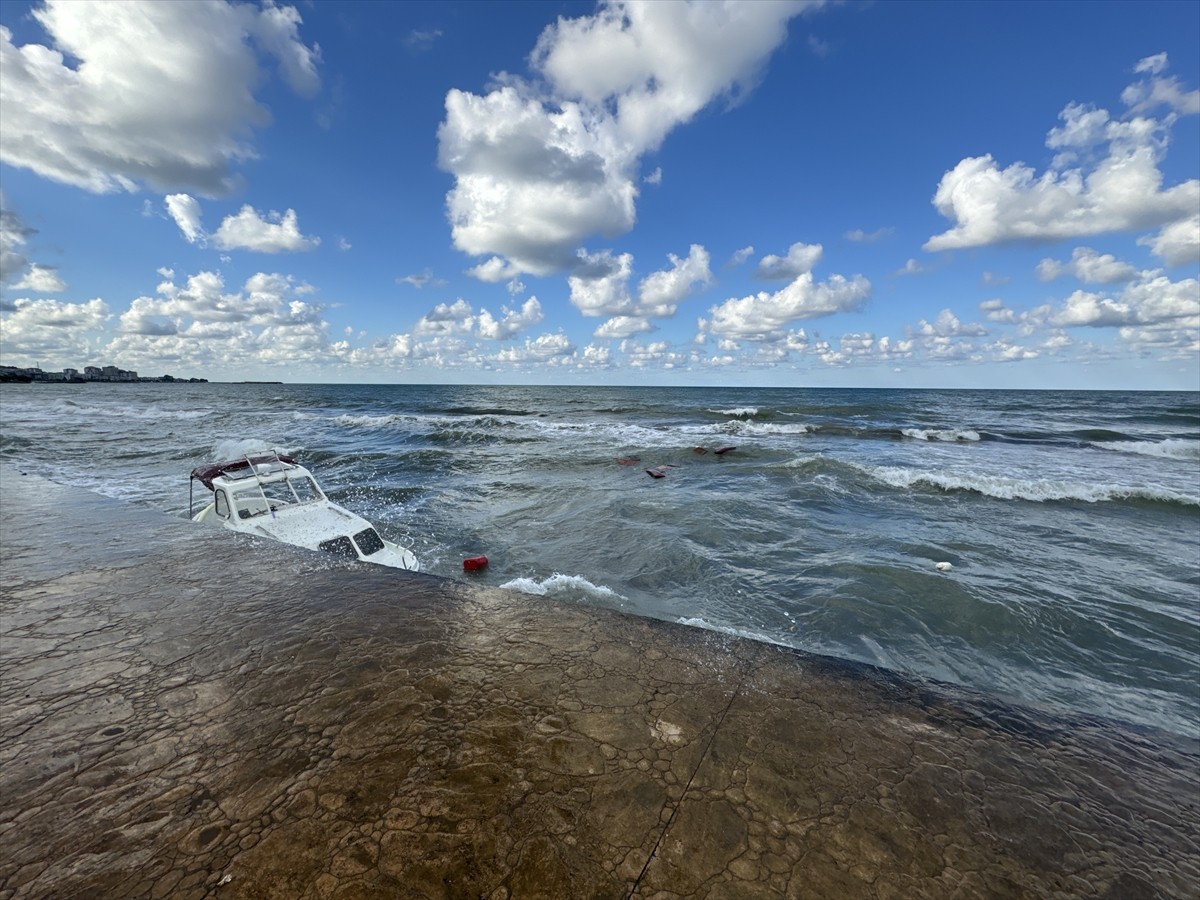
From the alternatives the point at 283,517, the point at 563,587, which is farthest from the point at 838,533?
the point at 283,517

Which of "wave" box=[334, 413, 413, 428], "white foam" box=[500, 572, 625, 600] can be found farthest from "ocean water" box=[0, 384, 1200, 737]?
"wave" box=[334, 413, 413, 428]

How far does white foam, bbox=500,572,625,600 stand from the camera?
7.95 meters

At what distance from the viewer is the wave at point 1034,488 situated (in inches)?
573

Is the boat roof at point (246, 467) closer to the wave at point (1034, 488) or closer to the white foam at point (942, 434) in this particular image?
the wave at point (1034, 488)

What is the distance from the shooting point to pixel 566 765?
2.42m

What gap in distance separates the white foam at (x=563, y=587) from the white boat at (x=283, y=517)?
86.9 inches

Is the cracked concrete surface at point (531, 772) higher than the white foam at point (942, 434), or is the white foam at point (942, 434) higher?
the cracked concrete surface at point (531, 772)

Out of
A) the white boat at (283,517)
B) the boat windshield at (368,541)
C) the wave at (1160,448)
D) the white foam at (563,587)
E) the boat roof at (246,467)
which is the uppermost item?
the boat roof at (246,467)

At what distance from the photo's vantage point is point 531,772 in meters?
2.36

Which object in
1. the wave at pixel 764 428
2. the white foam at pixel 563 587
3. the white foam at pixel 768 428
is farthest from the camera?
the white foam at pixel 768 428

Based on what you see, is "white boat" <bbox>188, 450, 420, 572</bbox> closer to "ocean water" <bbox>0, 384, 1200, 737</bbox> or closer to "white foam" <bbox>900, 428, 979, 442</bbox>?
"ocean water" <bbox>0, 384, 1200, 737</bbox>

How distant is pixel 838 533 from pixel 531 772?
1076 centimetres

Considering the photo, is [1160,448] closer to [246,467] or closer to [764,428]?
[764,428]

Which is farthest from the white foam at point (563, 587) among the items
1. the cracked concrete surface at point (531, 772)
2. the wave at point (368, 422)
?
the wave at point (368, 422)
